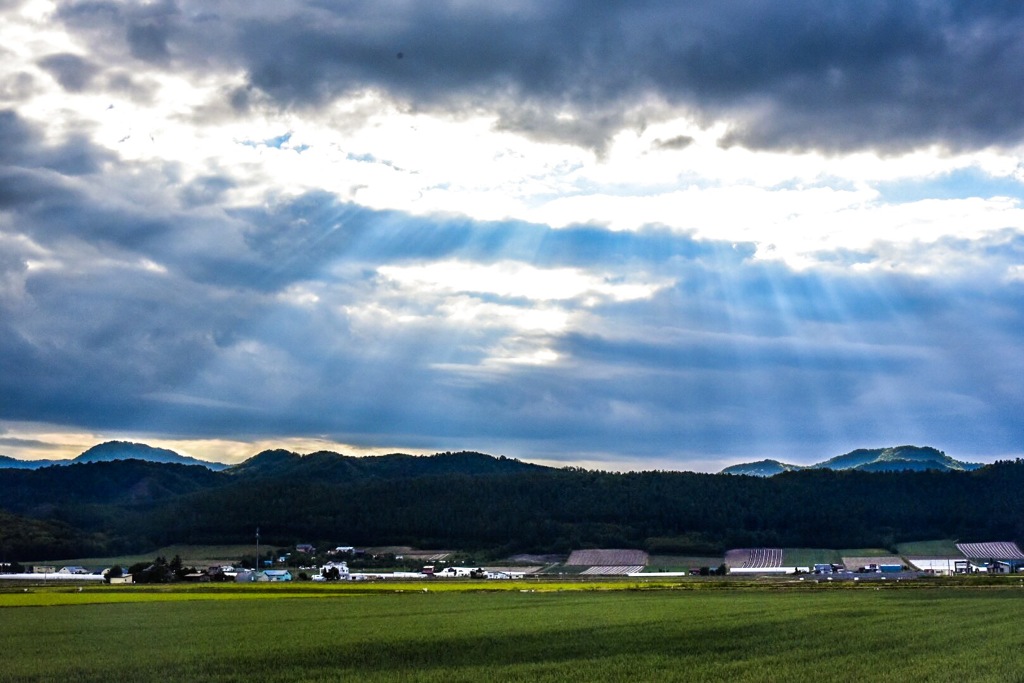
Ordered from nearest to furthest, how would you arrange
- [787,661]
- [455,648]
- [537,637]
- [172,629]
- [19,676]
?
1. [19,676]
2. [787,661]
3. [455,648]
4. [537,637]
5. [172,629]

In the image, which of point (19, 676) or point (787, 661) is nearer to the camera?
point (19, 676)

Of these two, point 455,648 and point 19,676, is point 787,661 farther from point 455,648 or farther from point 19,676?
point 19,676

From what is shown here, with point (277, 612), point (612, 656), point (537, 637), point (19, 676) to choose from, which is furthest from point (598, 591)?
point (19, 676)

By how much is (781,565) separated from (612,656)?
156232 mm

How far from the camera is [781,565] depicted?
19200 centimetres

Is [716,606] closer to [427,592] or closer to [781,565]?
[427,592]

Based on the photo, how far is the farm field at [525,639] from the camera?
1559 inches

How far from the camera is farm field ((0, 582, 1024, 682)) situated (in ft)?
130

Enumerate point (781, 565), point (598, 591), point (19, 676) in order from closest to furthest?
1. point (19, 676)
2. point (598, 591)
3. point (781, 565)

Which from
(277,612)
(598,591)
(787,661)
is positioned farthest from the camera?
(598,591)

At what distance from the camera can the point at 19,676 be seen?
39.0 m

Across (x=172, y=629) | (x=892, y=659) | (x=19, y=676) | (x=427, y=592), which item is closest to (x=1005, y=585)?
(x=427, y=592)

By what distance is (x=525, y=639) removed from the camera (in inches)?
2093

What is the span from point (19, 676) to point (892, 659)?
33.6 m
